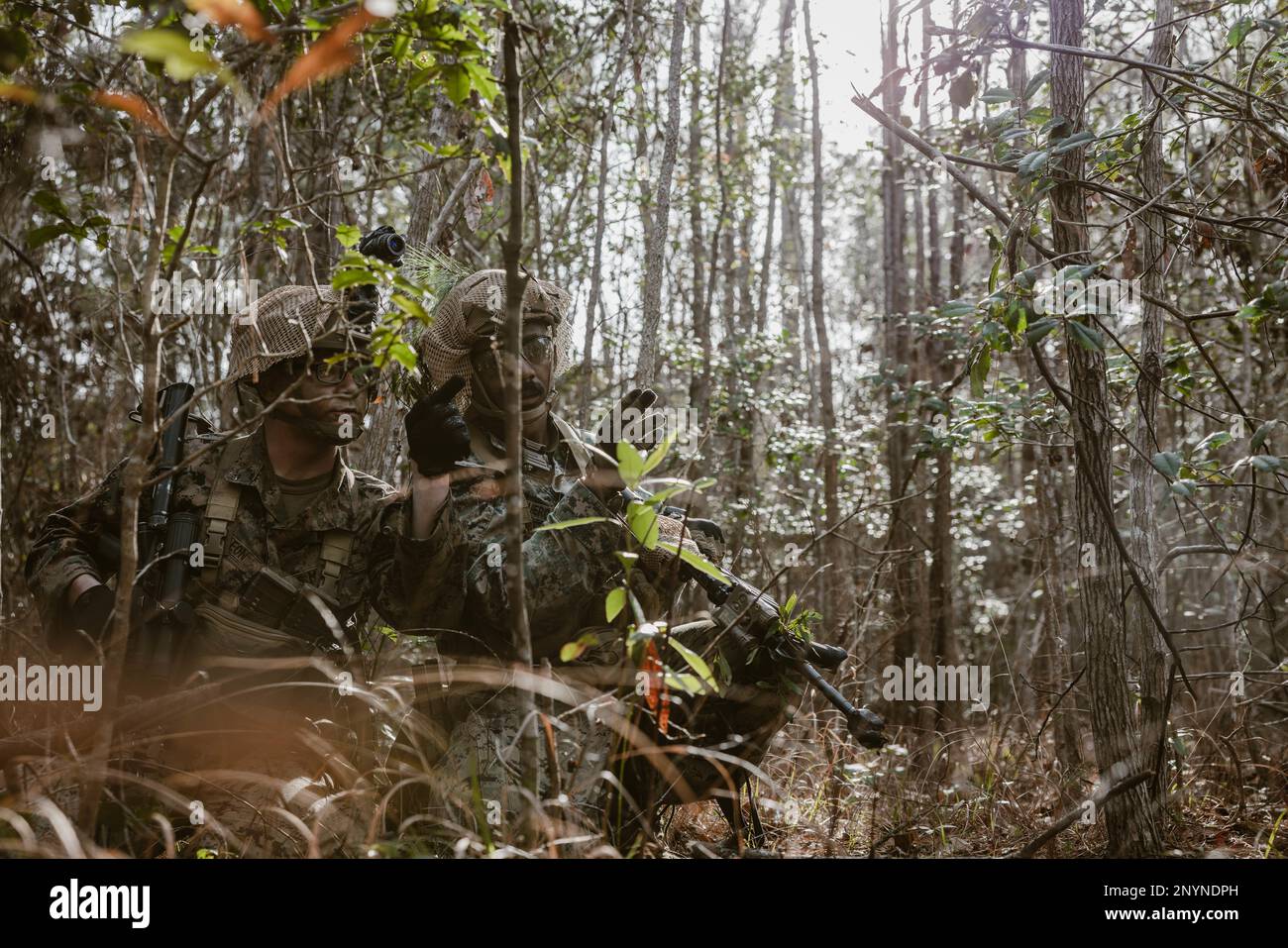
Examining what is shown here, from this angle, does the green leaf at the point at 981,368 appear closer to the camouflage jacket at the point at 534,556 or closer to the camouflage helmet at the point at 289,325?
the camouflage jacket at the point at 534,556

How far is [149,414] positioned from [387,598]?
5.02 feet

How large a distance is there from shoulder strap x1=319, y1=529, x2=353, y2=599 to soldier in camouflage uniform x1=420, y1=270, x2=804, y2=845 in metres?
0.42

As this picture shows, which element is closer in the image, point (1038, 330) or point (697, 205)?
point (1038, 330)

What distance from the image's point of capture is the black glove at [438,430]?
2984 millimetres

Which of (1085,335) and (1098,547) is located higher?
(1085,335)

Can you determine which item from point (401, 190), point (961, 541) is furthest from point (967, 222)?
point (401, 190)

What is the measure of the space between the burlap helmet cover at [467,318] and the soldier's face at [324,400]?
0.93 feet

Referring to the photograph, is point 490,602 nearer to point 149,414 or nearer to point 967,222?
point 149,414

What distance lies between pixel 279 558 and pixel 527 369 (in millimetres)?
1148

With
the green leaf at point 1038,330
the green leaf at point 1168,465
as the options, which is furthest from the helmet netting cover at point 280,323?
the green leaf at point 1168,465

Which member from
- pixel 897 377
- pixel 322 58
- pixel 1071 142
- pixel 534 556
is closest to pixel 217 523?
pixel 534 556

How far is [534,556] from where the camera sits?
3.36 metres

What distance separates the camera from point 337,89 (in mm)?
7062

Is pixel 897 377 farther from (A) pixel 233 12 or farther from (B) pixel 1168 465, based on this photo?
(A) pixel 233 12
